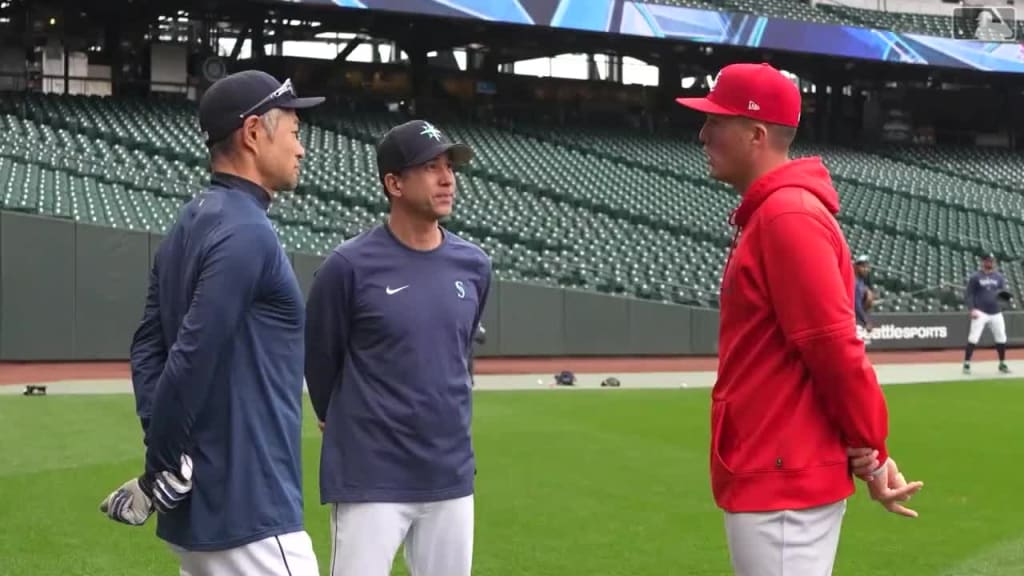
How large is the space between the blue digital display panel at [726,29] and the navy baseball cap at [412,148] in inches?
1117

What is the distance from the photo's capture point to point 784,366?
3602 millimetres

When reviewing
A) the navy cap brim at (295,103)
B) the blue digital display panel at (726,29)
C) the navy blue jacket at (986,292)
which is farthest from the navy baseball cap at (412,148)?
the blue digital display panel at (726,29)

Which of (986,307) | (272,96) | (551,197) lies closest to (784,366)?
(272,96)

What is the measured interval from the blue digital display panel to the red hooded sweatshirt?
29.8 meters

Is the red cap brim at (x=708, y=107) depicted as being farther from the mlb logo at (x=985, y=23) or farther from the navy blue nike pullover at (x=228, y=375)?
the mlb logo at (x=985, y=23)

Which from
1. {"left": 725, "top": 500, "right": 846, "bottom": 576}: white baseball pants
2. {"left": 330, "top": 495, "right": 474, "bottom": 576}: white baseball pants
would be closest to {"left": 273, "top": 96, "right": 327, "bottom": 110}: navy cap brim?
{"left": 330, "top": 495, "right": 474, "bottom": 576}: white baseball pants

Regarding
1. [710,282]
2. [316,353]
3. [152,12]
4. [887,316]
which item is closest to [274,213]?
[710,282]

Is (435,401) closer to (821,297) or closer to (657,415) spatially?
(821,297)

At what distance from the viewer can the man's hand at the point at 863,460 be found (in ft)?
11.9

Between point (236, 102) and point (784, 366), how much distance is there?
1624 millimetres

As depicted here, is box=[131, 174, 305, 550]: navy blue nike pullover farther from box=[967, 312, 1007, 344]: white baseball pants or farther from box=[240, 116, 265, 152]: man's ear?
box=[967, 312, 1007, 344]: white baseball pants

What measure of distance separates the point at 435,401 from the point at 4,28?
35.4 meters

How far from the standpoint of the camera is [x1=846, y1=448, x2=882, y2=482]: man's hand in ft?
11.9

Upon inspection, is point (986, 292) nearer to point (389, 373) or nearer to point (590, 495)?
point (590, 495)
